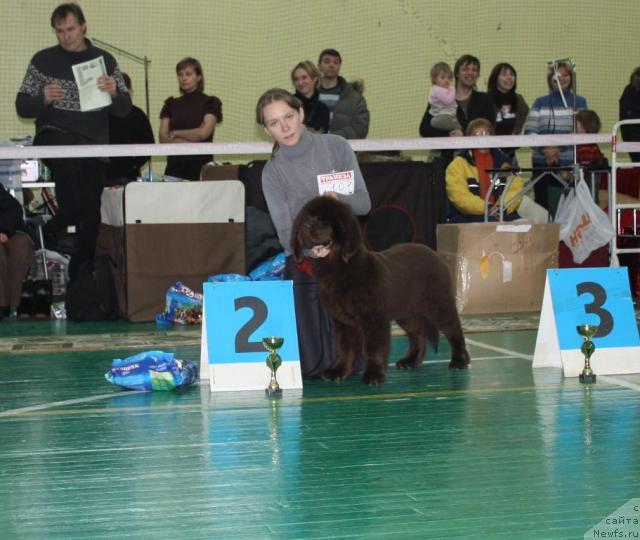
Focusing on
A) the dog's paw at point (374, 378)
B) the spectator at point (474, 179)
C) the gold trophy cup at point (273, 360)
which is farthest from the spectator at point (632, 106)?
the gold trophy cup at point (273, 360)

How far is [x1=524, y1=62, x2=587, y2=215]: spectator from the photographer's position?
870cm

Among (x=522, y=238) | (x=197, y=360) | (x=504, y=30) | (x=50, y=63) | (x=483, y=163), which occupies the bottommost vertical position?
(x=197, y=360)

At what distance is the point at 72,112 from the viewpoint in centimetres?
729

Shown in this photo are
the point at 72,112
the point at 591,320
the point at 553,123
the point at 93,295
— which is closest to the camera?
the point at 591,320

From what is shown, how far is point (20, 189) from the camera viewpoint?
846cm

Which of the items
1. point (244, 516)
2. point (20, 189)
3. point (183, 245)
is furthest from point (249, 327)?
point (20, 189)

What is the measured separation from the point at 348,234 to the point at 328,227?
3.5 inches

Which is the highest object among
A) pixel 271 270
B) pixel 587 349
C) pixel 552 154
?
pixel 552 154

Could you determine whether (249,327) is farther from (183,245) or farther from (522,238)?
(522,238)

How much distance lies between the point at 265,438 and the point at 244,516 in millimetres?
898

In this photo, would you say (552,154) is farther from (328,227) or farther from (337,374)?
(328,227)

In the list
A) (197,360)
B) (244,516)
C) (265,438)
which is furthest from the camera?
(197,360)

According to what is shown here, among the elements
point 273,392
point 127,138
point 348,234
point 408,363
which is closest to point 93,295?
point 127,138

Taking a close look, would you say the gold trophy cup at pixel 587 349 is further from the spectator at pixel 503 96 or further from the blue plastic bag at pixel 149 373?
the spectator at pixel 503 96
